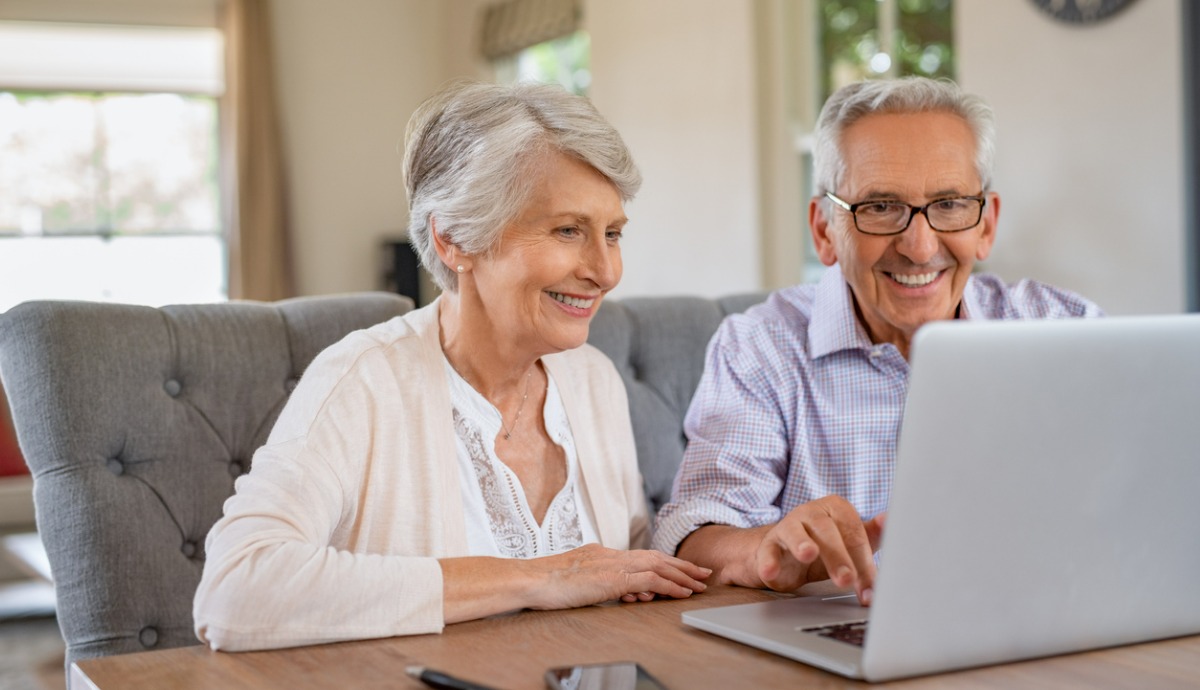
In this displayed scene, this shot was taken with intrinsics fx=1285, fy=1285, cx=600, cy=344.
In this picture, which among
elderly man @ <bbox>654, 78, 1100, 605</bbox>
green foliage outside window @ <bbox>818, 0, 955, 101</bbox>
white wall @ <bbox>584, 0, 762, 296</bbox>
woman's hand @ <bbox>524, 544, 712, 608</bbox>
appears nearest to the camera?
woman's hand @ <bbox>524, 544, 712, 608</bbox>

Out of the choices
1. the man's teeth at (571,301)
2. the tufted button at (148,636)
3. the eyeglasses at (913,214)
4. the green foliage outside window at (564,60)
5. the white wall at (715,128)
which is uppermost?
the green foliage outside window at (564,60)

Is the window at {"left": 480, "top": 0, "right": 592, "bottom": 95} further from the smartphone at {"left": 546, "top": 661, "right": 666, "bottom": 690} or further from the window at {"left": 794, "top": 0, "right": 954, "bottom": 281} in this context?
the smartphone at {"left": 546, "top": 661, "right": 666, "bottom": 690}

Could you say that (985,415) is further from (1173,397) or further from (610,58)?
(610,58)

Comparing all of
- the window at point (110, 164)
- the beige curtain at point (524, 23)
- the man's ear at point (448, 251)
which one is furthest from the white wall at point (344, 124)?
the man's ear at point (448, 251)

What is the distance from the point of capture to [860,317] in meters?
1.83

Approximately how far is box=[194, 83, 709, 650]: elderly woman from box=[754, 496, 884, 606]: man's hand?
98 millimetres

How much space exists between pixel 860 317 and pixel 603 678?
3.27 feet

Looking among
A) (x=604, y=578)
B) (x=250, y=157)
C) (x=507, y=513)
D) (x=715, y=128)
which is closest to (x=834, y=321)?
(x=507, y=513)

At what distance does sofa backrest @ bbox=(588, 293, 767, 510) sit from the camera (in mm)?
2088

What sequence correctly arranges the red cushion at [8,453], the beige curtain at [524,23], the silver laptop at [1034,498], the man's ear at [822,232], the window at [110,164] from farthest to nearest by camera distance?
the window at [110,164] → the beige curtain at [524,23] → the red cushion at [8,453] → the man's ear at [822,232] → the silver laptop at [1034,498]

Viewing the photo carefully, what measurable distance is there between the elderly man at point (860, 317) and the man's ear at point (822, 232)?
2 centimetres

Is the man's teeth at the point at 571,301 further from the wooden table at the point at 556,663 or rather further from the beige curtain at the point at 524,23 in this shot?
the beige curtain at the point at 524,23

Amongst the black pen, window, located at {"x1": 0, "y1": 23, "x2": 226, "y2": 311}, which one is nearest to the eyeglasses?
the black pen

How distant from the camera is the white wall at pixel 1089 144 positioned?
12.7 feet
